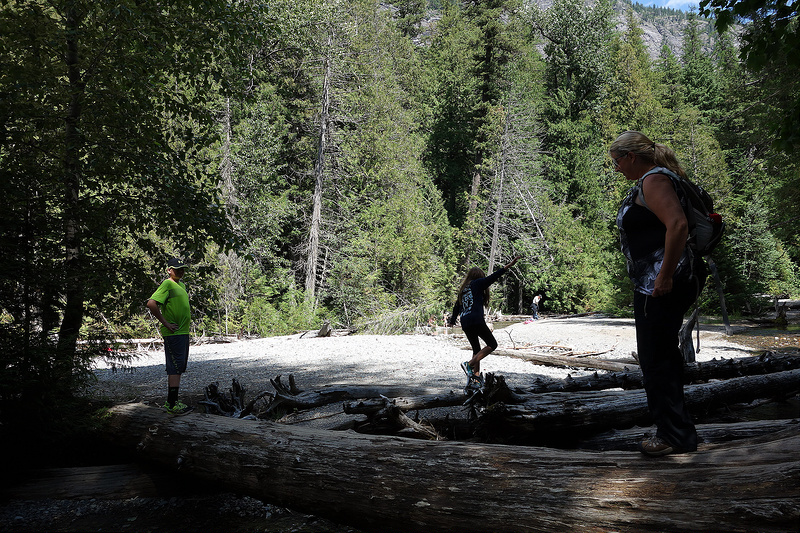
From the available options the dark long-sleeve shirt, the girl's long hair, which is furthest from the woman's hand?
the girl's long hair

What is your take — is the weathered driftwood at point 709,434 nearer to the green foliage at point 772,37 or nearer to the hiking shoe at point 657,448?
the hiking shoe at point 657,448

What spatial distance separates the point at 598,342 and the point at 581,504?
1626cm

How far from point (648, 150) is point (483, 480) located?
2.36m

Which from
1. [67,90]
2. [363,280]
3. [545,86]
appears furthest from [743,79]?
[545,86]

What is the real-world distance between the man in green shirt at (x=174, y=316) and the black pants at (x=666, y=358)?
17.5ft

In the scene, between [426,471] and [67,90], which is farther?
[67,90]

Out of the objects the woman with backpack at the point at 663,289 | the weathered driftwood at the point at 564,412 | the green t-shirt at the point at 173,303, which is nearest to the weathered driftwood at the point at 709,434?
the weathered driftwood at the point at 564,412

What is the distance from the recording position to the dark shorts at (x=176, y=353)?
641 cm

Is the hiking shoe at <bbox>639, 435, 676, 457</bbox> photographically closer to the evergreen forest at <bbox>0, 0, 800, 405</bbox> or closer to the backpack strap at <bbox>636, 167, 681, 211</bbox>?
the backpack strap at <bbox>636, 167, 681, 211</bbox>

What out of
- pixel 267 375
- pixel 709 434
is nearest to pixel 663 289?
pixel 709 434

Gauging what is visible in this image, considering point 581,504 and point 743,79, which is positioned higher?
point 743,79

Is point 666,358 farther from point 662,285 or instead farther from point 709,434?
point 709,434

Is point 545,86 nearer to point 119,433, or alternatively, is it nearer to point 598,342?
point 598,342

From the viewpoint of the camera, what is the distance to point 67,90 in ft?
19.1
